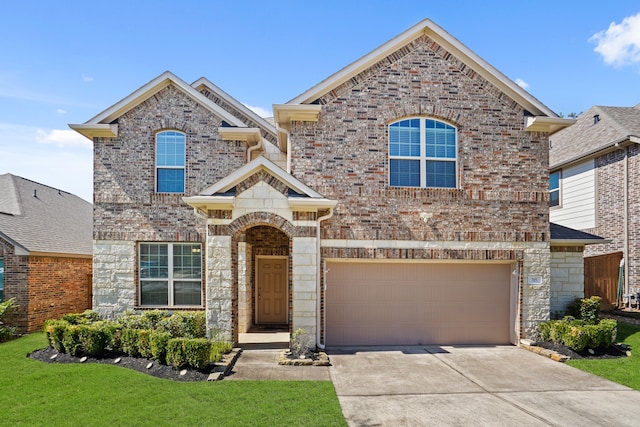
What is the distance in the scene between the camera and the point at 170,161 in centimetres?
1219

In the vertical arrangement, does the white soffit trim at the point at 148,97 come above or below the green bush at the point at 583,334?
above

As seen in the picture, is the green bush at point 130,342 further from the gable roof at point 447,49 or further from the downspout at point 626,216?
the downspout at point 626,216

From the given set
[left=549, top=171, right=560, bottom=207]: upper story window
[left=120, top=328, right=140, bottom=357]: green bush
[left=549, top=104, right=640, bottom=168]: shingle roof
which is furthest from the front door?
[left=549, top=171, right=560, bottom=207]: upper story window

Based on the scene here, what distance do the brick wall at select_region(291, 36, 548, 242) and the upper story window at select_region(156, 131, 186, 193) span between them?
3.95m

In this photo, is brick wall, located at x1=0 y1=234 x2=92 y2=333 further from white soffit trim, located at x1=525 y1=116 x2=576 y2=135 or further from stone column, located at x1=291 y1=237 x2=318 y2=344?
white soffit trim, located at x1=525 y1=116 x2=576 y2=135

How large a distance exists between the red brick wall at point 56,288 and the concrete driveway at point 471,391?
9611mm

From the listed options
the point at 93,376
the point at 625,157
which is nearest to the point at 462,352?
the point at 93,376

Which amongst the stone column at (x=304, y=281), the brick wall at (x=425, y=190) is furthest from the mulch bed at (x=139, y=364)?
the brick wall at (x=425, y=190)

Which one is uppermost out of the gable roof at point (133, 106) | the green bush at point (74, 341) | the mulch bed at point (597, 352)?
the gable roof at point (133, 106)

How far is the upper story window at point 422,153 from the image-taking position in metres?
10.7

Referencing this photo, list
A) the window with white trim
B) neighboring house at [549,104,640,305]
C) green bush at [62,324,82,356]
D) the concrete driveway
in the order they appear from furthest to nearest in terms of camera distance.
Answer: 1. neighboring house at [549,104,640,305]
2. the window with white trim
3. green bush at [62,324,82,356]
4. the concrete driveway

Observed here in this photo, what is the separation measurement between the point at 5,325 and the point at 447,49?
14.8 metres

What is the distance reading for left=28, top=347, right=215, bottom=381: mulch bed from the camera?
25.4 ft

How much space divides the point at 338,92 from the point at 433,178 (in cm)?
340
